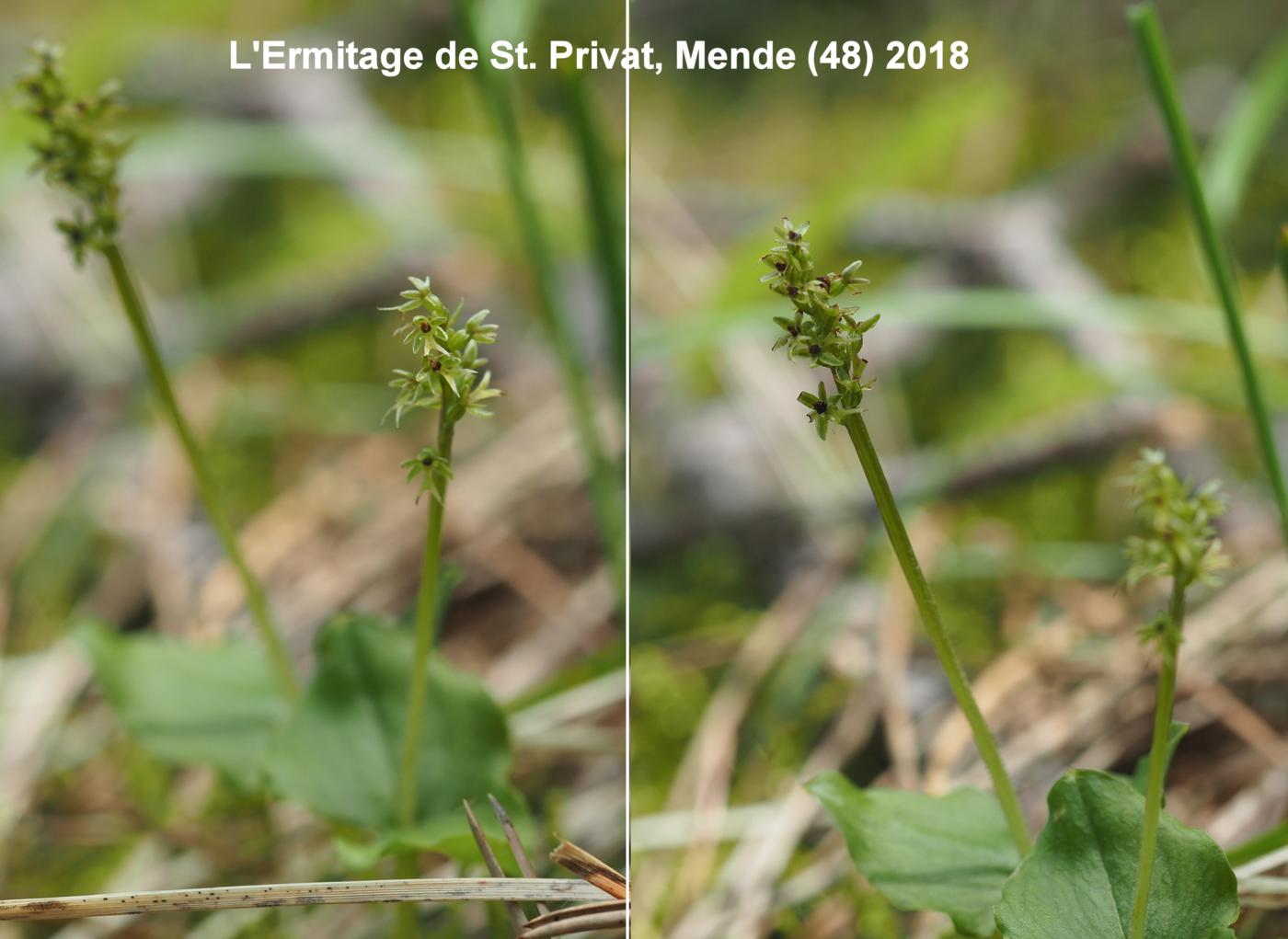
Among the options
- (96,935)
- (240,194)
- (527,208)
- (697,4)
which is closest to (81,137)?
(527,208)

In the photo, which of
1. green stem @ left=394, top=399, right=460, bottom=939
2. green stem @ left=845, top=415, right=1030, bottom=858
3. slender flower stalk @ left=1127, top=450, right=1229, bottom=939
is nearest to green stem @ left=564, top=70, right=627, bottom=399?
green stem @ left=394, top=399, right=460, bottom=939

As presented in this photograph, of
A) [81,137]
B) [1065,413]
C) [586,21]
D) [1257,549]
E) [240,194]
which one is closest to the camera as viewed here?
[81,137]

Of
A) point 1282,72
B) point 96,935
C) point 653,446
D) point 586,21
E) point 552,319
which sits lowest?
point 96,935

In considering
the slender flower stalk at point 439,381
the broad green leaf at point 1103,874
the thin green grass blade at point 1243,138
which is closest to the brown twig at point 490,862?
the slender flower stalk at point 439,381

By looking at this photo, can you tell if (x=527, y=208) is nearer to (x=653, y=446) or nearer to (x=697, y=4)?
(x=653, y=446)

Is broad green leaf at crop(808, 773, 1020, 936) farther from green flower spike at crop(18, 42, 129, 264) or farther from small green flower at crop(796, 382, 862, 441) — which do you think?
green flower spike at crop(18, 42, 129, 264)

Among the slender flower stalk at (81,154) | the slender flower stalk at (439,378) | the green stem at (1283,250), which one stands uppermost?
the slender flower stalk at (81,154)

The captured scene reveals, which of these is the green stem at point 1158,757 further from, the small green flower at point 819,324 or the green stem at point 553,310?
the green stem at point 553,310

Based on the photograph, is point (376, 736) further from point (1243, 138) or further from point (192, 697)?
point (1243, 138)
